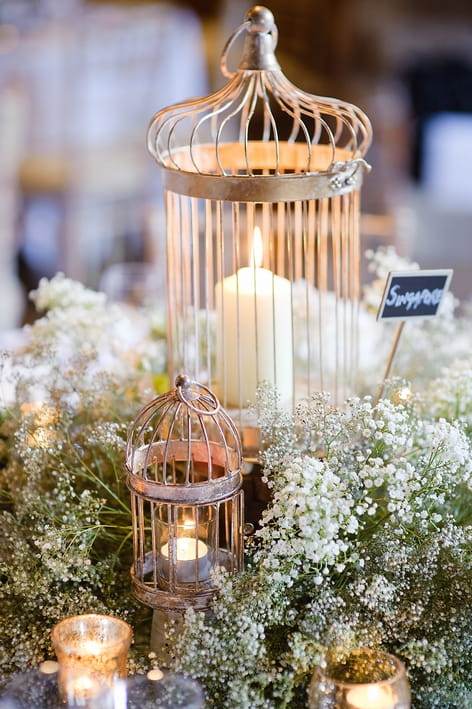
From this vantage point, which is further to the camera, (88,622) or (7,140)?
(7,140)

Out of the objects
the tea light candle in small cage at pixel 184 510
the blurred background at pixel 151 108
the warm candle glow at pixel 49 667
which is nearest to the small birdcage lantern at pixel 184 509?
the tea light candle in small cage at pixel 184 510

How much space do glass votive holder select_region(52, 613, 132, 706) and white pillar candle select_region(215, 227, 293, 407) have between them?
39 centimetres

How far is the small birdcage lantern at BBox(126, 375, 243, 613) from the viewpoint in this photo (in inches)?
42.9

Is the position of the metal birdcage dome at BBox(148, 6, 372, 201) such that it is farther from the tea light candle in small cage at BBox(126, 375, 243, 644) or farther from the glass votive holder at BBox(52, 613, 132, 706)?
the glass votive holder at BBox(52, 613, 132, 706)

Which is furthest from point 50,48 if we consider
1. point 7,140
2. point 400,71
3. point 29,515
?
point 29,515

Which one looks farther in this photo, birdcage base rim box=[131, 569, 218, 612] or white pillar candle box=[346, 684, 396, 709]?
birdcage base rim box=[131, 569, 218, 612]

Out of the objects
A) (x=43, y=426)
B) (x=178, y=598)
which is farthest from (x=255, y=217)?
(x=178, y=598)

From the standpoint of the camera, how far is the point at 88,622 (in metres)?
1.05

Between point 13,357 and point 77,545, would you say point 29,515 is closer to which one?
point 77,545

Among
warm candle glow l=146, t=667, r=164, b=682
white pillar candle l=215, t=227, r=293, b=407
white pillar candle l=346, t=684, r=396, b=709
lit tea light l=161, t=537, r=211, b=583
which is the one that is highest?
white pillar candle l=215, t=227, r=293, b=407

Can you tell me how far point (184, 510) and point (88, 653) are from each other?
24 cm

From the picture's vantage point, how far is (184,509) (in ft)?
3.90

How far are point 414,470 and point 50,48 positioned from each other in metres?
3.41

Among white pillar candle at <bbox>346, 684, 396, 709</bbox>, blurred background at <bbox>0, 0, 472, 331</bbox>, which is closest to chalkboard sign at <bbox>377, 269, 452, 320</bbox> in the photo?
white pillar candle at <bbox>346, 684, 396, 709</bbox>
